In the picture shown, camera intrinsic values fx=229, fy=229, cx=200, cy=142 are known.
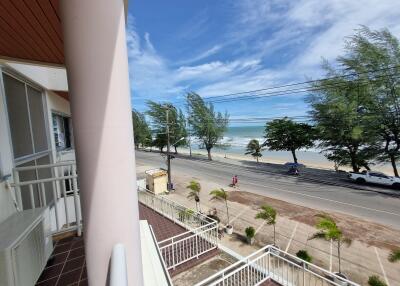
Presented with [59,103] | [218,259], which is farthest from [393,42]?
[59,103]

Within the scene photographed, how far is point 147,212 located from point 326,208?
984 centimetres

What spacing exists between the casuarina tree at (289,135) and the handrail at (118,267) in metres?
25.2

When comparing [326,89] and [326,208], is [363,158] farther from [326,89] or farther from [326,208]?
[326,208]

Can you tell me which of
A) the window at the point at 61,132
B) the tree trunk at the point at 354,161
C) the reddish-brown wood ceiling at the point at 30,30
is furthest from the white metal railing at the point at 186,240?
the tree trunk at the point at 354,161

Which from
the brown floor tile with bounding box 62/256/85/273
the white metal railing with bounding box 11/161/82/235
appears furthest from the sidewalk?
the brown floor tile with bounding box 62/256/85/273

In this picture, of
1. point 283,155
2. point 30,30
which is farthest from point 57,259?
point 283,155

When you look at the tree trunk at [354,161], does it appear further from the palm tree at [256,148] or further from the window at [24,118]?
the window at [24,118]

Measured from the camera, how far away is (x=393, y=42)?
17812mm

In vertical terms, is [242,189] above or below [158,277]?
below

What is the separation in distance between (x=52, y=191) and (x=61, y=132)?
353cm

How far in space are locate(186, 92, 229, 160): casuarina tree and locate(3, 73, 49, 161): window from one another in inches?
1159

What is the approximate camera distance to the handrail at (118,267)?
0.76 meters

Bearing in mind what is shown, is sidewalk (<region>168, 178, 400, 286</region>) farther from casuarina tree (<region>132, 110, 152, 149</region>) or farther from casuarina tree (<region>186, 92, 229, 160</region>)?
casuarina tree (<region>132, 110, 152, 149</region>)

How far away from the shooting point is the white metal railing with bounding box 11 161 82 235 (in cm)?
308
